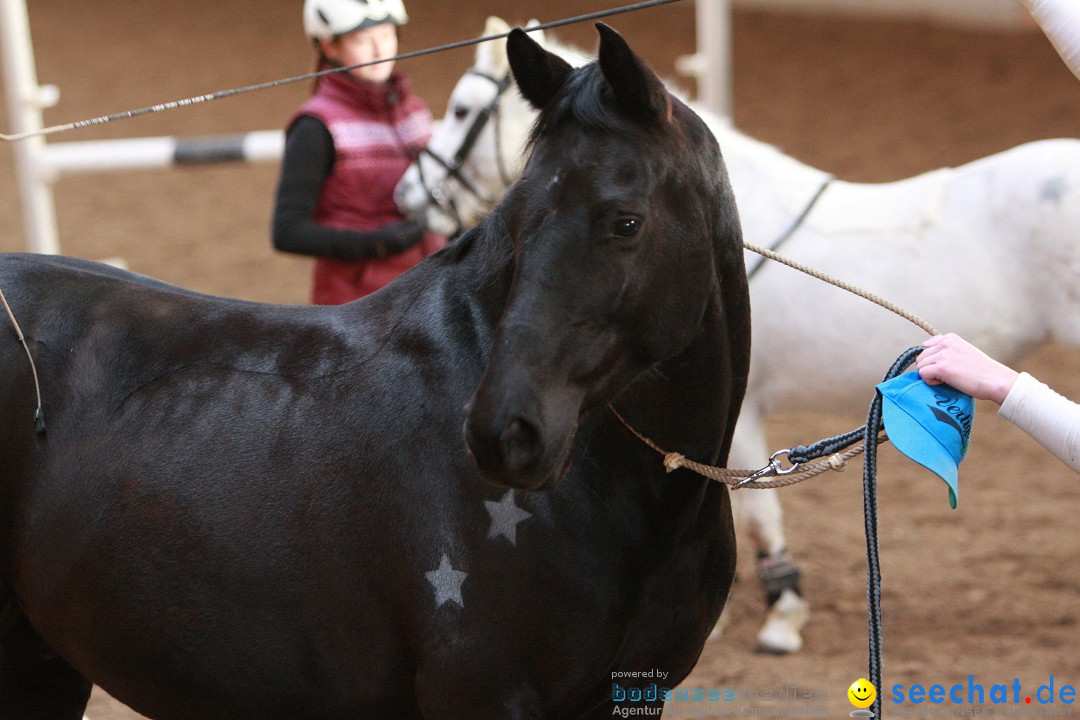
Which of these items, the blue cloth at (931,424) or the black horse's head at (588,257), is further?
the blue cloth at (931,424)

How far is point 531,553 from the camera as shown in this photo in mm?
1778

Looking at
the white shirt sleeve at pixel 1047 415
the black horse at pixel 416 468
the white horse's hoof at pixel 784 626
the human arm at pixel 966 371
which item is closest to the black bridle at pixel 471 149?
the white horse's hoof at pixel 784 626

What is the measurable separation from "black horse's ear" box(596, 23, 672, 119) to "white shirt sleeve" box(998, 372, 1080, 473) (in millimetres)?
670

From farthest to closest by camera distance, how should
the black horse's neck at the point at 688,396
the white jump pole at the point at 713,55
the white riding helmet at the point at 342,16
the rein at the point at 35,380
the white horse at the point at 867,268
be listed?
the white jump pole at the point at 713,55, the white horse at the point at 867,268, the white riding helmet at the point at 342,16, the rein at the point at 35,380, the black horse's neck at the point at 688,396

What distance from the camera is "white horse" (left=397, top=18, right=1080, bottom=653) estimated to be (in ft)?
11.1

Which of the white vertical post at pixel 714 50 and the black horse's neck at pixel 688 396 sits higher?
the white vertical post at pixel 714 50

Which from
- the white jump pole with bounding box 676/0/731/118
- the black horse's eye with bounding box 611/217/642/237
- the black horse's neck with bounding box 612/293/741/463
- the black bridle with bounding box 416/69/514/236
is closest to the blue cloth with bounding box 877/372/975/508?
the black horse's neck with bounding box 612/293/741/463

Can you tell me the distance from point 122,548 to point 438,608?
56 centimetres

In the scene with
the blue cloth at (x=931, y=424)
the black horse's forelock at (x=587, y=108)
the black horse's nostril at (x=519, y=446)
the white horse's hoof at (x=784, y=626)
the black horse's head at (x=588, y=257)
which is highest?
the black horse's forelock at (x=587, y=108)

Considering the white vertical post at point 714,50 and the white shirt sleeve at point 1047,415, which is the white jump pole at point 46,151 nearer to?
the white vertical post at point 714,50

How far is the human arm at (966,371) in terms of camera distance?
1.72 m

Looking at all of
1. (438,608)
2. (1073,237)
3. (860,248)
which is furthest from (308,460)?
(1073,237)

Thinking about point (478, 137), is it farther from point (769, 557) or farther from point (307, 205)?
point (769, 557)

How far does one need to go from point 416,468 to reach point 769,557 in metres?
2.16
